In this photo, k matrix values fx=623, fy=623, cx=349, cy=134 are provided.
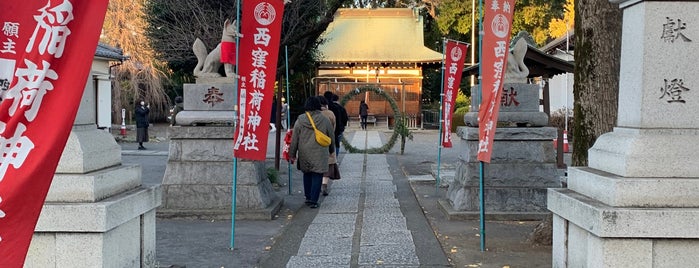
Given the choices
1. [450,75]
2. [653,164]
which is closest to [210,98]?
[450,75]

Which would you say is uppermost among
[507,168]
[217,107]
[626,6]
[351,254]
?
[626,6]

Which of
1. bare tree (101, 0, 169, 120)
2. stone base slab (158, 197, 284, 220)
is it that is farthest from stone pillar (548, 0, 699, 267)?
bare tree (101, 0, 169, 120)

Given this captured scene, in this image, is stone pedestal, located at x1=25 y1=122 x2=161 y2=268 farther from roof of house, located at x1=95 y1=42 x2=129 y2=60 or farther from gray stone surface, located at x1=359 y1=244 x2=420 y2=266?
roof of house, located at x1=95 y1=42 x2=129 y2=60

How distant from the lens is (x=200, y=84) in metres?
9.20

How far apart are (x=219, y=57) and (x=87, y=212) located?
5.76 metres

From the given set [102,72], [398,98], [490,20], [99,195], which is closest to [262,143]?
[490,20]

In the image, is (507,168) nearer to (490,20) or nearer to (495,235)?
(495,235)

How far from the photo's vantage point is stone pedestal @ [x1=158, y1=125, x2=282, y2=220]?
29.3 feet

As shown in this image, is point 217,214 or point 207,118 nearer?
point 217,214

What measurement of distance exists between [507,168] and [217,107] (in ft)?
14.0

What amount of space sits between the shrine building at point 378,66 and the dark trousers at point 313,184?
23440 millimetres

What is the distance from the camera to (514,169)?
8.81m

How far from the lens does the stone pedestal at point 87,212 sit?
12.3ft

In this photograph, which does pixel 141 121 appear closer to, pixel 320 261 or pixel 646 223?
pixel 320 261
